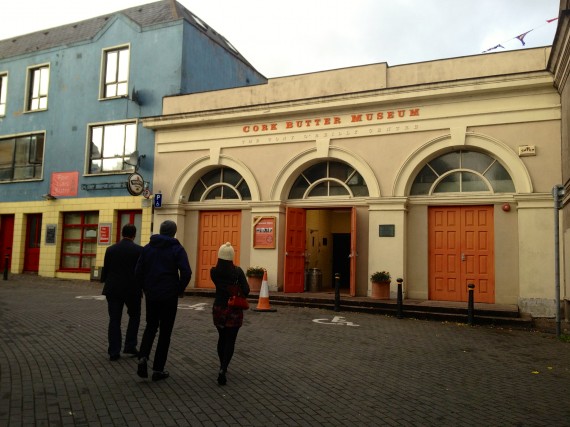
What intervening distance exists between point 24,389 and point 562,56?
11.2 m

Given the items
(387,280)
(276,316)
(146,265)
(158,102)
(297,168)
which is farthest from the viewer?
(158,102)

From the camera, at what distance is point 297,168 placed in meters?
14.8

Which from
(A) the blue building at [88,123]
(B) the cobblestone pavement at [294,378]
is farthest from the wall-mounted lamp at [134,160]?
(B) the cobblestone pavement at [294,378]

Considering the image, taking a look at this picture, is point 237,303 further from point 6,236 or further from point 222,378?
point 6,236

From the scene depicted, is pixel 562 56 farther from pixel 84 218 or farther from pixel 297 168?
pixel 84 218

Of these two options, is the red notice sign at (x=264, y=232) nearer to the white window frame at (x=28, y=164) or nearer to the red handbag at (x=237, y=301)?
the red handbag at (x=237, y=301)

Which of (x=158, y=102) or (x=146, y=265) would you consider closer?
(x=146, y=265)

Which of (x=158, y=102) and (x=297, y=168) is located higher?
(x=158, y=102)

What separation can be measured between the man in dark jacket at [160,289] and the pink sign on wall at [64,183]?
577 inches

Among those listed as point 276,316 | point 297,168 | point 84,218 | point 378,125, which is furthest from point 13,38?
point 276,316

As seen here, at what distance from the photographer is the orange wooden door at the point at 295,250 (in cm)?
1461

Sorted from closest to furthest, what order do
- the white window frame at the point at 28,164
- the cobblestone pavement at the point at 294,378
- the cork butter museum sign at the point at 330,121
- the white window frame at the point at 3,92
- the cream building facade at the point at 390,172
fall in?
the cobblestone pavement at the point at 294,378 → the cream building facade at the point at 390,172 → the cork butter museum sign at the point at 330,121 → the white window frame at the point at 28,164 → the white window frame at the point at 3,92

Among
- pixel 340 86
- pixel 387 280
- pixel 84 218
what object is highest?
pixel 340 86

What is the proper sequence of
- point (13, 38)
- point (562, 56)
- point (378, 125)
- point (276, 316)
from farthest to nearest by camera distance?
point (13, 38) < point (378, 125) < point (276, 316) < point (562, 56)
